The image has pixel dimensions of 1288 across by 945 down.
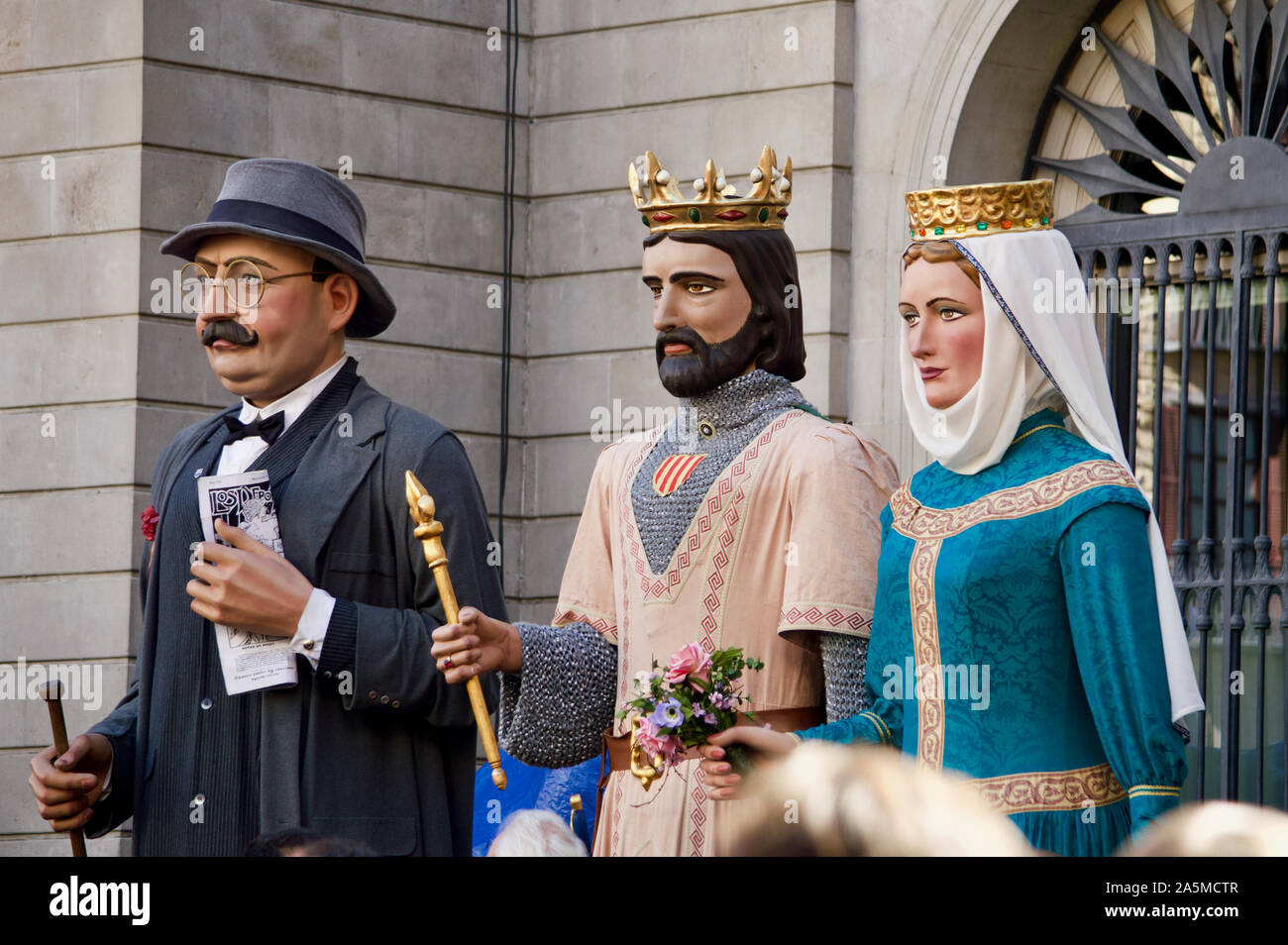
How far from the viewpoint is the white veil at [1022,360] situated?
432 centimetres

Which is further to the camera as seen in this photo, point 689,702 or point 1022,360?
point 1022,360

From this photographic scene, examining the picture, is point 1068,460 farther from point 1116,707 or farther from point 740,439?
point 740,439

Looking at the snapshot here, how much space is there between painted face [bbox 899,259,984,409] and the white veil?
0.03 m

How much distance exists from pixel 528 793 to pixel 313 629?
1980 mm

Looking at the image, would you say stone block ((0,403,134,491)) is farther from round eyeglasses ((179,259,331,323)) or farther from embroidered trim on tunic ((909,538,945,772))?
embroidered trim on tunic ((909,538,945,772))

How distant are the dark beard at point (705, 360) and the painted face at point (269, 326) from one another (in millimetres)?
726

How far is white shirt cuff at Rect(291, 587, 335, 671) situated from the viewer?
4484 mm

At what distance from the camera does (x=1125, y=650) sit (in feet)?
13.3

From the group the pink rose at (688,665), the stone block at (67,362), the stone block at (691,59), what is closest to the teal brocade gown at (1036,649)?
the pink rose at (688,665)

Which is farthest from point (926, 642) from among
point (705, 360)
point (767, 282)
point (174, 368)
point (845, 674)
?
point (174, 368)

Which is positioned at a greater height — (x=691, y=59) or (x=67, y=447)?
(x=691, y=59)

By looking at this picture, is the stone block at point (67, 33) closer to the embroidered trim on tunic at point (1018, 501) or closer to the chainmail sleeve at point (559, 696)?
the chainmail sleeve at point (559, 696)

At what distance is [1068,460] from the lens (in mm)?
4277

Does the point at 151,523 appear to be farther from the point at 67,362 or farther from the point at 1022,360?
the point at 67,362
